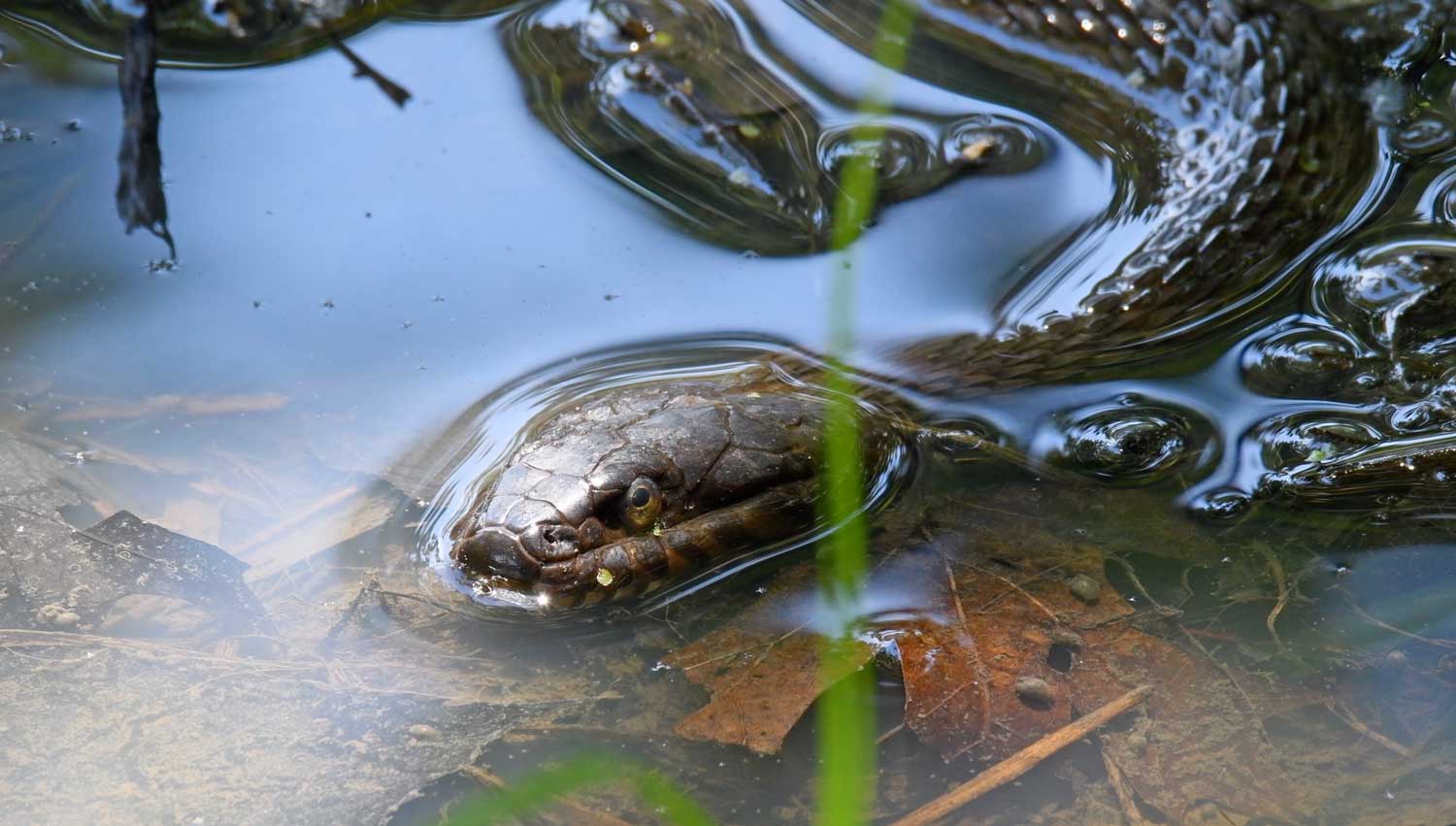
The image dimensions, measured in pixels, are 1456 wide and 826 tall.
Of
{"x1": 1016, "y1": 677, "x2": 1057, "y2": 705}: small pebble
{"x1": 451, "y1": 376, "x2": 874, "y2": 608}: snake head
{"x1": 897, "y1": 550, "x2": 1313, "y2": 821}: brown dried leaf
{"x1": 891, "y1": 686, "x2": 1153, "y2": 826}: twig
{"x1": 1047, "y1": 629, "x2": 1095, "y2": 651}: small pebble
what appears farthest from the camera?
{"x1": 451, "y1": 376, "x2": 874, "y2": 608}: snake head

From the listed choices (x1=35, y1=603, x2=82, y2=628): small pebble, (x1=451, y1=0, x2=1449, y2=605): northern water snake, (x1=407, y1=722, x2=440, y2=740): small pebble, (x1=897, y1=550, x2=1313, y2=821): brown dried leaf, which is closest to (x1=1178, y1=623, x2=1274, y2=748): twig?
(x1=897, y1=550, x2=1313, y2=821): brown dried leaf

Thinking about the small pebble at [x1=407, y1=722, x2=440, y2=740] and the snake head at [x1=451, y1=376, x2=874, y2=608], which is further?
the snake head at [x1=451, y1=376, x2=874, y2=608]

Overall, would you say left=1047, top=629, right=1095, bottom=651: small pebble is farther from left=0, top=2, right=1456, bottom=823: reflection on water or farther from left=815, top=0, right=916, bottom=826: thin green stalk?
left=815, top=0, right=916, bottom=826: thin green stalk

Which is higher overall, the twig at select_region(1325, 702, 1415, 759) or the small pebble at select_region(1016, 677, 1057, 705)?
the twig at select_region(1325, 702, 1415, 759)

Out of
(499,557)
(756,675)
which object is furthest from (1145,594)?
(499,557)

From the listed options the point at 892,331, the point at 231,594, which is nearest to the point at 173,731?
the point at 231,594

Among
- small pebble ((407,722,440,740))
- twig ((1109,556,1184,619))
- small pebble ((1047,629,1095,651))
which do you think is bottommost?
small pebble ((407,722,440,740))

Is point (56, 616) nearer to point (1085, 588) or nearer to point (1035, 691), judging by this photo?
point (1035, 691)

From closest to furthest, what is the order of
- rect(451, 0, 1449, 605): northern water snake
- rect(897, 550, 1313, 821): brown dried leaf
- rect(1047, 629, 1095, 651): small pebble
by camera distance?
rect(897, 550, 1313, 821): brown dried leaf → rect(1047, 629, 1095, 651): small pebble → rect(451, 0, 1449, 605): northern water snake
